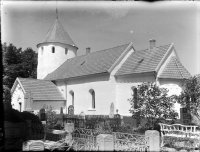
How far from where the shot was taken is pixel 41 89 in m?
28.0

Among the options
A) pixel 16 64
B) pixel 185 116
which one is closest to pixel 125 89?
pixel 185 116

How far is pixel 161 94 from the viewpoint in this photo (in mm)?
15922

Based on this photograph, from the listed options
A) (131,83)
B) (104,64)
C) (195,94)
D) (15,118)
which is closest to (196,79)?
(195,94)

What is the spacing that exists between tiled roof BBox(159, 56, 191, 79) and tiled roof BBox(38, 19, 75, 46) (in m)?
18.6

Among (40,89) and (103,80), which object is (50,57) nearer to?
A: (40,89)

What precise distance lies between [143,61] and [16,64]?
2724cm

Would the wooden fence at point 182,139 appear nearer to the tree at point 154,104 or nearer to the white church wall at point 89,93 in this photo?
the tree at point 154,104

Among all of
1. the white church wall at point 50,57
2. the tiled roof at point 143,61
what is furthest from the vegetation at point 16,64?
the tiled roof at point 143,61

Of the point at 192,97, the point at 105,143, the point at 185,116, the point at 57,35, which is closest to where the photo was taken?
the point at 105,143

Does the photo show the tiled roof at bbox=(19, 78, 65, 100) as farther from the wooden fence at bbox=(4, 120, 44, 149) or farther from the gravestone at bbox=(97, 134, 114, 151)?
the gravestone at bbox=(97, 134, 114, 151)

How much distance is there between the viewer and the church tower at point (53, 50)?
112 ft

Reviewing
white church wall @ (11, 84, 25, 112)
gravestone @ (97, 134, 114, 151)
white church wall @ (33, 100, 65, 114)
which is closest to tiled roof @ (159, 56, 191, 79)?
gravestone @ (97, 134, 114, 151)

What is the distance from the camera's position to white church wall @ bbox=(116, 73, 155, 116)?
71.0 ft

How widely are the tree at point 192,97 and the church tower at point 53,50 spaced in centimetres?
2195
